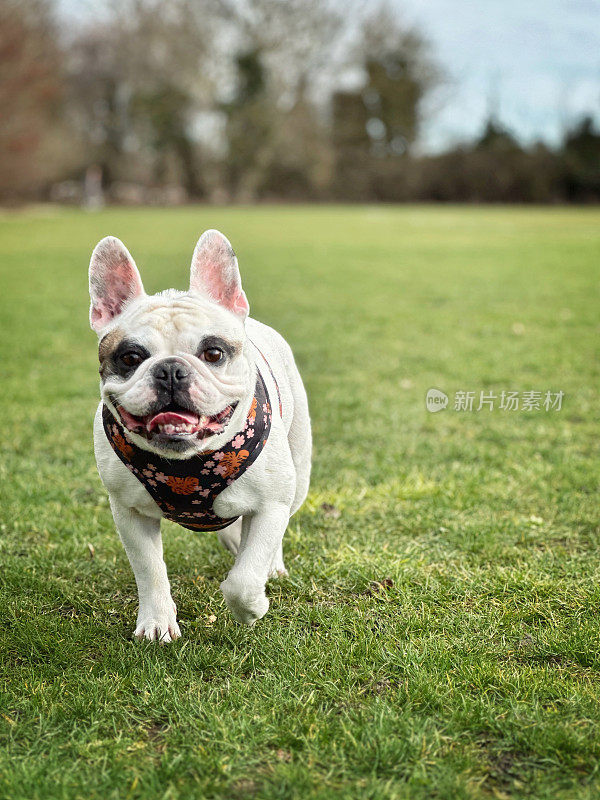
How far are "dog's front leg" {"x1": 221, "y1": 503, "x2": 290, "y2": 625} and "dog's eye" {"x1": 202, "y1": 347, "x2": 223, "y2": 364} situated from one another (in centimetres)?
60

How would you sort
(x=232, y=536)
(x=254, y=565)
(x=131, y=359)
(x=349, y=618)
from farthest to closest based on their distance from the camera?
1. (x=232, y=536)
2. (x=349, y=618)
3. (x=254, y=565)
4. (x=131, y=359)

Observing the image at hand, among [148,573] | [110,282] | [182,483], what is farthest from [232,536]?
[110,282]

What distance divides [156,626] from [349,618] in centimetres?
76

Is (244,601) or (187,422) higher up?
(187,422)

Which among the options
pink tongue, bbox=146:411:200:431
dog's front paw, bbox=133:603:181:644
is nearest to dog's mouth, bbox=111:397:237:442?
pink tongue, bbox=146:411:200:431

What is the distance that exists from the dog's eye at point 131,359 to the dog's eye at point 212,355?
0.20 m

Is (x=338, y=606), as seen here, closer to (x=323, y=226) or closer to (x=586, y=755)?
(x=586, y=755)

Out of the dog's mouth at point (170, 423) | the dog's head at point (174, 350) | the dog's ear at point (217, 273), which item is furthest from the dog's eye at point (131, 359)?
the dog's ear at point (217, 273)

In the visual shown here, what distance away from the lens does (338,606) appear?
3.28m

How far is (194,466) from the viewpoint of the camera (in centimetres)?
268

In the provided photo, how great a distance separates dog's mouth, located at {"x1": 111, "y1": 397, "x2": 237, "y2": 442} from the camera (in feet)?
8.09

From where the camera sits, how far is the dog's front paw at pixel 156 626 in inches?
119

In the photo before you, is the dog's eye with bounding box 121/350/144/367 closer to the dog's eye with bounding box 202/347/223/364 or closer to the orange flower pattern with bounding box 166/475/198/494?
the dog's eye with bounding box 202/347/223/364

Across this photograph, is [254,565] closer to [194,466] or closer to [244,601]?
[244,601]
